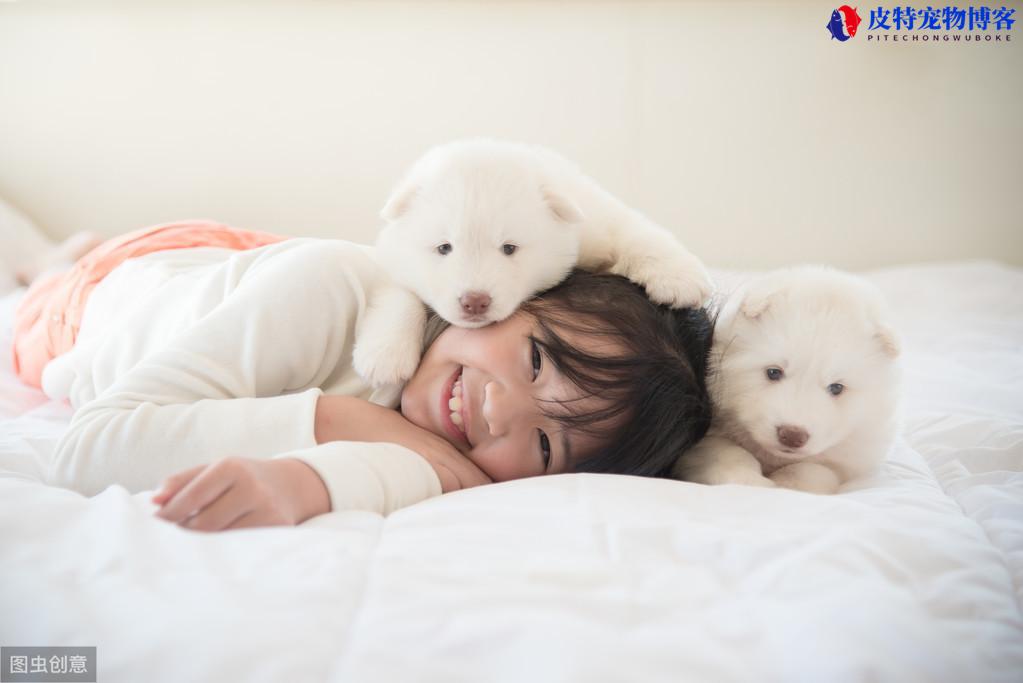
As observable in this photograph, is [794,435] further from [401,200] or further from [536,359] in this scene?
[401,200]

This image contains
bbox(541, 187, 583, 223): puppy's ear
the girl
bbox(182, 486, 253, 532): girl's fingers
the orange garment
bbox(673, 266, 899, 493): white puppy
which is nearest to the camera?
bbox(182, 486, 253, 532): girl's fingers

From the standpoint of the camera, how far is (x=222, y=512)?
1051 mm

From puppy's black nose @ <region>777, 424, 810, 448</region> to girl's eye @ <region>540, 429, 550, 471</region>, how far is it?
475 mm

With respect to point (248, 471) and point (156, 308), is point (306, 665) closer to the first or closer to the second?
point (248, 471)

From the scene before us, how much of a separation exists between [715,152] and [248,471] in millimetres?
3353

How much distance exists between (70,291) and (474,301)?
1.62 meters

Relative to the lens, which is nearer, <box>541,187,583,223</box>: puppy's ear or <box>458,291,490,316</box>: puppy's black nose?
<box>458,291,490,316</box>: puppy's black nose

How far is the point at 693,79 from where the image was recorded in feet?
12.6

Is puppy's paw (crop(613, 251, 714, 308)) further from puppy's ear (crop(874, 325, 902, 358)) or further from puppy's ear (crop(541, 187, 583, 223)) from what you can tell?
puppy's ear (crop(874, 325, 902, 358))

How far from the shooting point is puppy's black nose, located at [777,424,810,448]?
1.49m

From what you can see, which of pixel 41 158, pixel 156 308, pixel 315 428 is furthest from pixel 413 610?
pixel 41 158

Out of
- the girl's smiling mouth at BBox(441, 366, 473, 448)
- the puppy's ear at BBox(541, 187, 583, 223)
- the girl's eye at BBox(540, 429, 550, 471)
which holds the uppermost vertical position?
the puppy's ear at BBox(541, 187, 583, 223)

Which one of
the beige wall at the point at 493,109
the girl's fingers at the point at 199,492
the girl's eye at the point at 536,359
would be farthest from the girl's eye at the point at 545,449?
the beige wall at the point at 493,109

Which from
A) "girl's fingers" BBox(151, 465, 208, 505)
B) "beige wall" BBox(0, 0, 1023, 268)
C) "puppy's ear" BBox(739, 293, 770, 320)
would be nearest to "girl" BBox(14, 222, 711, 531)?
"girl's fingers" BBox(151, 465, 208, 505)
